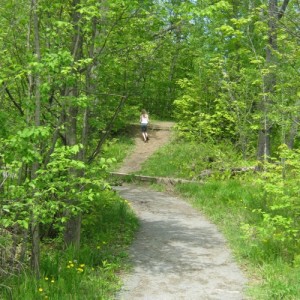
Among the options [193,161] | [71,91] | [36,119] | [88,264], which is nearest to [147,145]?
[193,161]

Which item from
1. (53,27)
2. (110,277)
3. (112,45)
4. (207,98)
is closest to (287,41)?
(112,45)

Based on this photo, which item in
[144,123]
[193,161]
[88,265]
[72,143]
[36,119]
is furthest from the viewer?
[144,123]

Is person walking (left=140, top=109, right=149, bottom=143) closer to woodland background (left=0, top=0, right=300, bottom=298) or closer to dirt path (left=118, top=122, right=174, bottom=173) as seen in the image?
dirt path (left=118, top=122, right=174, bottom=173)

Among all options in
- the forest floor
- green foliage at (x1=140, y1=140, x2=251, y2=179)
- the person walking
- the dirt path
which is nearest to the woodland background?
the forest floor

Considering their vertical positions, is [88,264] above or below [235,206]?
below

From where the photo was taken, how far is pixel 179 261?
23.2 feet

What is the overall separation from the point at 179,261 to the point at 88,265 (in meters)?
1.42

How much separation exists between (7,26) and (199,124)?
10.5 m

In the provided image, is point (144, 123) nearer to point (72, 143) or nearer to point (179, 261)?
point (72, 143)

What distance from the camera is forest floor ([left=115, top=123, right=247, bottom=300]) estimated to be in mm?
5793

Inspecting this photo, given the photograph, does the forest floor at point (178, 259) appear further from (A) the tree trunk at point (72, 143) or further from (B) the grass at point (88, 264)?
(A) the tree trunk at point (72, 143)

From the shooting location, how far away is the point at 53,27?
6.79 metres

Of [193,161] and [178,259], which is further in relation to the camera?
[193,161]

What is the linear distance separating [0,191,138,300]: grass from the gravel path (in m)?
0.24
